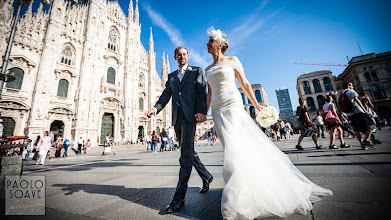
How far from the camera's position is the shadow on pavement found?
1335 mm

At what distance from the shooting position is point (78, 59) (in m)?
18.0

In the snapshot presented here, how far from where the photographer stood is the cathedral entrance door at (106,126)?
1881cm

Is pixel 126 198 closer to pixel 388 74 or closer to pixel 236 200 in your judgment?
pixel 236 200

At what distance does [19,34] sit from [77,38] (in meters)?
4.90

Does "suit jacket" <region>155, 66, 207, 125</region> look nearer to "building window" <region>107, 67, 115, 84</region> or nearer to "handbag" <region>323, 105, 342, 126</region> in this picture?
"handbag" <region>323, 105, 342, 126</region>

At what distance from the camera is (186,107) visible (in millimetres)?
1804

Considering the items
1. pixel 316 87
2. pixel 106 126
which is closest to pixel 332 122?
pixel 106 126

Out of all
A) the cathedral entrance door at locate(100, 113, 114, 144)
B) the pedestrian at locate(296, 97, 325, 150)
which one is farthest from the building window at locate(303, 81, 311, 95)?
the cathedral entrance door at locate(100, 113, 114, 144)

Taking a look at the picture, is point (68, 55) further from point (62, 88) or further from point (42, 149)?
point (42, 149)

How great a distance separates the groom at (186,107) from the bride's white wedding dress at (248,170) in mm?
217

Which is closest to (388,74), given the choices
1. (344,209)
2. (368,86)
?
(368,86)

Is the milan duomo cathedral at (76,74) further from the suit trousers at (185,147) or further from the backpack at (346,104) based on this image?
the backpack at (346,104)

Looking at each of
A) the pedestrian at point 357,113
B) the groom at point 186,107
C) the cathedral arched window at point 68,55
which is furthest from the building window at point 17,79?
the pedestrian at point 357,113

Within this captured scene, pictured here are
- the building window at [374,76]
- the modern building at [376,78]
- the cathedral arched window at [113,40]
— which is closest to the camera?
the cathedral arched window at [113,40]
